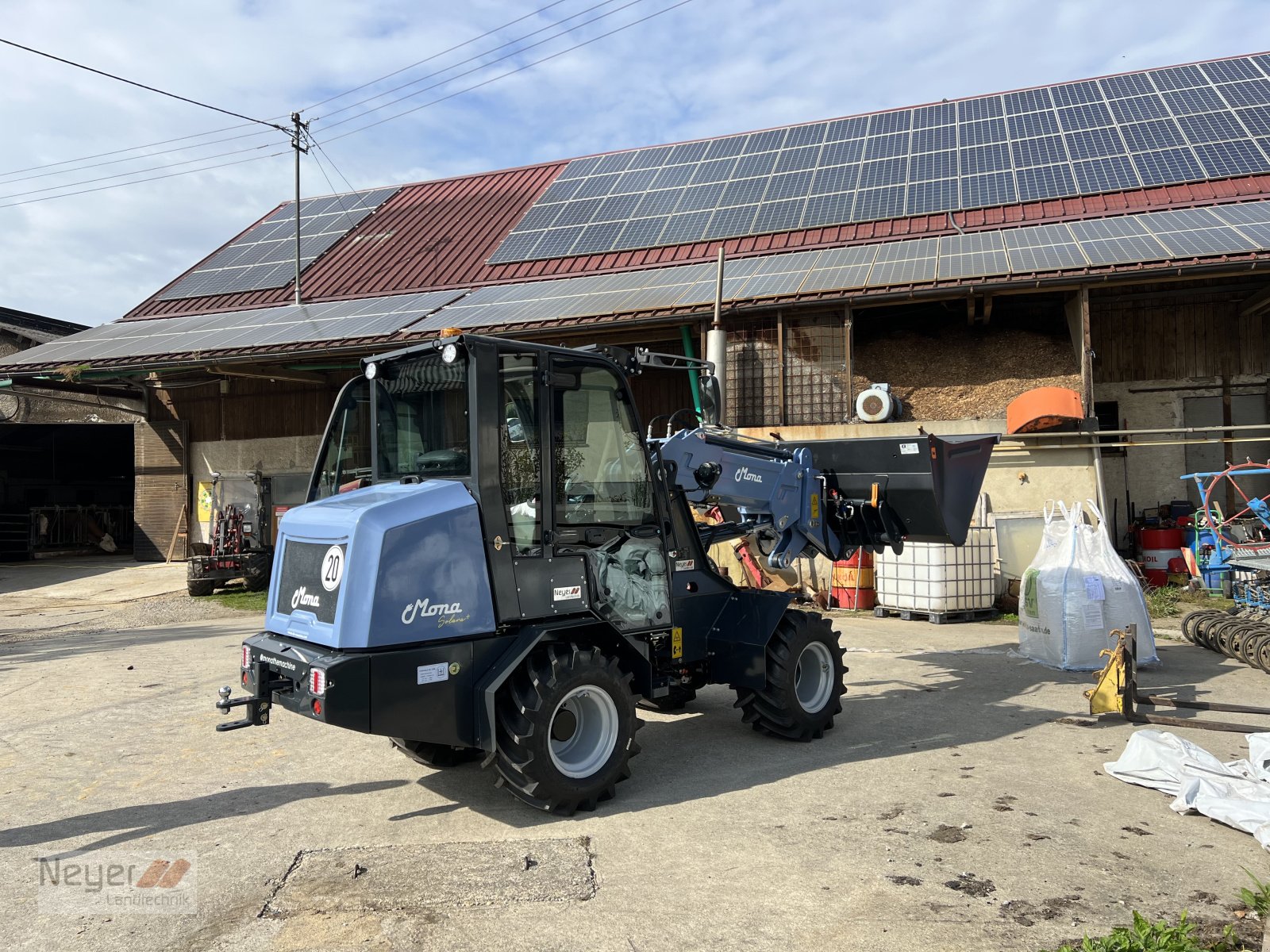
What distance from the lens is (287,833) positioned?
196 inches

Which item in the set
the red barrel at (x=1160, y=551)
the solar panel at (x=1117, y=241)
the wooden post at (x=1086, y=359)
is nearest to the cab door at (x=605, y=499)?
the wooden post at (x=1086, y=359)

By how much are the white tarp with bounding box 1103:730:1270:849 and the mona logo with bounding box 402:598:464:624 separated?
4143 mm

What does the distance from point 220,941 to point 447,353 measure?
2.97 m

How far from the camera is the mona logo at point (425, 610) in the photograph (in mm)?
4715

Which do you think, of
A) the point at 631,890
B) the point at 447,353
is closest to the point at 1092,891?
the point at 631,890

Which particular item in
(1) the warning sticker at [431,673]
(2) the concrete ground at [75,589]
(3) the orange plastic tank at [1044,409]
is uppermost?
(3) the orange plastic tank at [1044,409]

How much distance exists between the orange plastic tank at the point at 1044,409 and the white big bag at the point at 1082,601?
13.8 feet

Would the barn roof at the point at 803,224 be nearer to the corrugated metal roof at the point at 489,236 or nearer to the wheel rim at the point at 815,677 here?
the corrugated metal roof at the point at 489,236

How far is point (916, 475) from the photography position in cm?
734

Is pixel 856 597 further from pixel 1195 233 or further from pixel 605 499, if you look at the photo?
pixel 605 499

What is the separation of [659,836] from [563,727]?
0.85m

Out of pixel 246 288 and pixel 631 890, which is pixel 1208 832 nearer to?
pixel 631 890

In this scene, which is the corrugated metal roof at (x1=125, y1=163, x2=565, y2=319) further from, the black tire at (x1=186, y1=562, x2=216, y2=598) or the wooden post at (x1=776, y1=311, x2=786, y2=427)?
the wooden post at (x1=776, y1=311, x2=786, y2=427)

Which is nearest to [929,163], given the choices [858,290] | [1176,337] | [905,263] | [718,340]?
[905,263]
